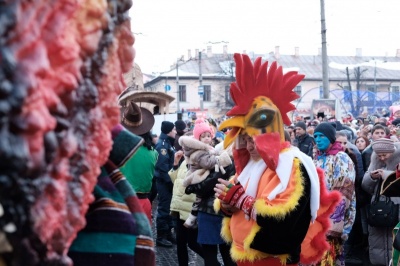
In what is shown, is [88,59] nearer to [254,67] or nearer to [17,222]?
[17,222]

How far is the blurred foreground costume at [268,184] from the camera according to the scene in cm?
322

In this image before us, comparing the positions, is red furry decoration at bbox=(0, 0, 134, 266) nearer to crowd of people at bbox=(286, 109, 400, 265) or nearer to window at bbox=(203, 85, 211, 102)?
crowd of people at bbox=(286, 109, 400, 265)

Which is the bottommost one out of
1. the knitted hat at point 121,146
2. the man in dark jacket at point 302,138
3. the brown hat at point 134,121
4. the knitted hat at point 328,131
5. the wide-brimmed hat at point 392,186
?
the man in dark jacket at point 302,138

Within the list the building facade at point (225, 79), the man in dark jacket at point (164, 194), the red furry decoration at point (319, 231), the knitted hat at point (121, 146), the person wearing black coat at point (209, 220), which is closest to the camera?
the knitted hat at point (121, 146)

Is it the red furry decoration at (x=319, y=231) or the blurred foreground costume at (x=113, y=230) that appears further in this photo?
the red furry decoration at (x=319, y=231)

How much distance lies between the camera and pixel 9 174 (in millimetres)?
741

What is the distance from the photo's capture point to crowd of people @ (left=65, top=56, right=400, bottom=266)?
3.75ft

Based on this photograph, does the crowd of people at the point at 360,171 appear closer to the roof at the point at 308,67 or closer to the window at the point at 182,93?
the roof at the point at 308,67

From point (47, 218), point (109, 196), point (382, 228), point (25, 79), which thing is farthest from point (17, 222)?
point (382, 228)

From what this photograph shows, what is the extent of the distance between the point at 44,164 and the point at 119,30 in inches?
13.3

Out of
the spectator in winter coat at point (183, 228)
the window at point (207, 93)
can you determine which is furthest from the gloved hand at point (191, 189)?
the window at point (207, 93)

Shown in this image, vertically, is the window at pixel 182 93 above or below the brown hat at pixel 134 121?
below

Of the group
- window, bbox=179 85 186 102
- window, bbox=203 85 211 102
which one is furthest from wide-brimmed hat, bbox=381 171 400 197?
window, bbox=179 85 186 102

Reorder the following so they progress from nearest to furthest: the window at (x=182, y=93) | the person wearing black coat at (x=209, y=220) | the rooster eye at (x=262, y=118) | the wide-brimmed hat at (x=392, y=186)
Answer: the rooster eye at (x=262, y=118), the wide-brimmed hat at (x=392, y=186), the person wearing black coat at (x=209, y=220), the window at (x=182, y=93)
